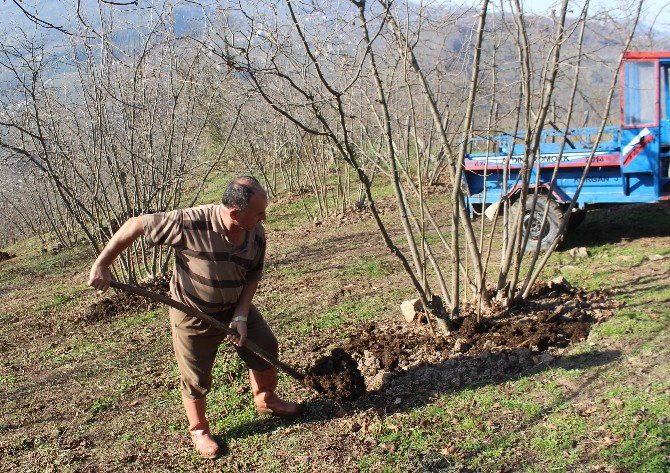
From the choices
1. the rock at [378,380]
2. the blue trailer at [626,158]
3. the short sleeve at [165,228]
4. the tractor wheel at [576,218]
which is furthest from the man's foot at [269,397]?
the tractor wheel at [576,218]

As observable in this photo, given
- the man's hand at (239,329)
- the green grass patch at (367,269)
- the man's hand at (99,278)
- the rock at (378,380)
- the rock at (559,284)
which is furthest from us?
the green grass patch at (367,269)

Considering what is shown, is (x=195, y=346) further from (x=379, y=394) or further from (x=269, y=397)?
(x=379, y=394)

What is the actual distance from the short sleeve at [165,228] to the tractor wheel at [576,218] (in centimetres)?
577

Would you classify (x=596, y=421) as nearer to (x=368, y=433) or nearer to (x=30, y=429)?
(x=368, y=433)

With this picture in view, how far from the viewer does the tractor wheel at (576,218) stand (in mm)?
8039

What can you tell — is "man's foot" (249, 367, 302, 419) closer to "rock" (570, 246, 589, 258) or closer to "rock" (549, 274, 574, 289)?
"rock" (549, 274, 574, 289)

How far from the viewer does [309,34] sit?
4770 millimetres

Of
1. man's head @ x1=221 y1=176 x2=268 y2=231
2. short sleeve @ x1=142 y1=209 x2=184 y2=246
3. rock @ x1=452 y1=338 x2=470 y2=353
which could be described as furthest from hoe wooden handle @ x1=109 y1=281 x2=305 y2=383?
rock @ x1=452 y1=338 x2=470 y2=353

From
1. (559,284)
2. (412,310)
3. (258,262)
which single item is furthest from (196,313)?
(559,284)

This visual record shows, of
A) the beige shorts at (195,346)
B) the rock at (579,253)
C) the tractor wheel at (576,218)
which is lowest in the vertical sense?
the rock at (579,253)

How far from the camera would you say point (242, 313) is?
374 centimetres

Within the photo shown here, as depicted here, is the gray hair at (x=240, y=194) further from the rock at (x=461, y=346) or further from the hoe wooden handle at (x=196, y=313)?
the rock at (x=461, y=346)

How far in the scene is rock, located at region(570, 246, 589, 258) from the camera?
7.24 m

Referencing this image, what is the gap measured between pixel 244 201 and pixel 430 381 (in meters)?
1.84
